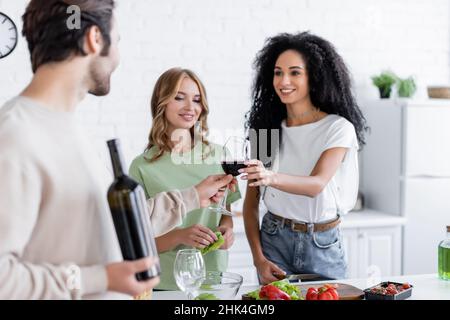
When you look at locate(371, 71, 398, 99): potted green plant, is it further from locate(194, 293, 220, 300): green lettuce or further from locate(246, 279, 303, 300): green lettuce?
locate(194, 293, 220, 300): green lettuce

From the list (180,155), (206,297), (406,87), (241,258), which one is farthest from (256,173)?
(406,87)

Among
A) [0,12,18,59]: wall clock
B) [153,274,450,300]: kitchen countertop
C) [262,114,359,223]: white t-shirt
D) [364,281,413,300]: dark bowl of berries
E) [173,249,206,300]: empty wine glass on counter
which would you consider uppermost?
[0,12,18,59]: wall clock

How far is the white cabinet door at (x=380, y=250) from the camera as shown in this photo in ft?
12.0

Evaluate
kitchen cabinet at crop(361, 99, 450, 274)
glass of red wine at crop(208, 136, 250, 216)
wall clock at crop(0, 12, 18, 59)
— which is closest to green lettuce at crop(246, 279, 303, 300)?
glass of red wine at crop(208, 136, 250, 216)

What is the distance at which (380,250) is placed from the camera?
12.1 ft

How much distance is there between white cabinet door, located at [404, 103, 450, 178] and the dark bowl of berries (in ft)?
6.10

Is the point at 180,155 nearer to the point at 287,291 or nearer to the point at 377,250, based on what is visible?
the point at 287,291

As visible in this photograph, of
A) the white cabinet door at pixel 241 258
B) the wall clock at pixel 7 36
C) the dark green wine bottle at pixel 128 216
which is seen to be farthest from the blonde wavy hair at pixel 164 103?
the wall clock at pixel 7 36

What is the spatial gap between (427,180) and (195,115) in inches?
74.9

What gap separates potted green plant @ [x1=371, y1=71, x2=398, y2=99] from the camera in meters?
3.85

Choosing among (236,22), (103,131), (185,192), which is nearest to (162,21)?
(236,22)

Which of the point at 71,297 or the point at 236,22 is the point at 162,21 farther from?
the point at 71,297

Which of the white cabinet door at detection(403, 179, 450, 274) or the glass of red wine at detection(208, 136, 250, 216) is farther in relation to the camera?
the white cabinet door at detection(403, 179, 450, 274)

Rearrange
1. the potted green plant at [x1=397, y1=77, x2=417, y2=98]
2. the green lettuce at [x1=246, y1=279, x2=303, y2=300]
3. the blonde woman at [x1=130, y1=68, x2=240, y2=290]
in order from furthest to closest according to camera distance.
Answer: the potted green plant at [x1=397, y1=77, x2=417, y2=98] < the blonde woman at [x1=130, y1=68, x2=240, y2=290] < the green lettuce at [x1=246, y1=279, x2=303, y2=300]
